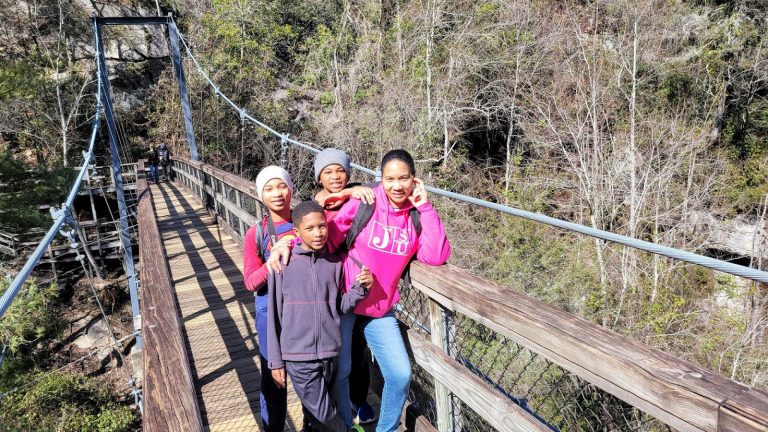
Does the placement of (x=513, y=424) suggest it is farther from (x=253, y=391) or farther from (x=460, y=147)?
(x=460, y=147)

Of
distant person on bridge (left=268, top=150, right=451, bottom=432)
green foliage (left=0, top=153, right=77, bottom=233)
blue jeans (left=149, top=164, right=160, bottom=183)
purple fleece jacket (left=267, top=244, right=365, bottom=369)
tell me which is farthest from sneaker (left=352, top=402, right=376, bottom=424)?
blue jeans (left=149, top=164, right=160, bottom=183)

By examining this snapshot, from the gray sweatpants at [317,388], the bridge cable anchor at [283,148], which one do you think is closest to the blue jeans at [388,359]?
the gray sweatpants at [317,388]

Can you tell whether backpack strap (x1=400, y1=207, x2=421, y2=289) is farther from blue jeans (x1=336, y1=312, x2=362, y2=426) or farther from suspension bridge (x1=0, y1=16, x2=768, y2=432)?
blue jeans (x1=336, y1=312, x2=362, y2=426)

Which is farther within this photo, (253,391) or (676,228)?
(676,228)

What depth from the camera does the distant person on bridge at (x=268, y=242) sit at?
181 cm

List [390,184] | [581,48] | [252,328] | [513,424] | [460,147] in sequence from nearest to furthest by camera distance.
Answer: [513,424] < [390,184] < [252,328] < [581,48] < [460,147]

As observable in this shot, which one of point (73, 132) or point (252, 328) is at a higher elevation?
point (73, 132)

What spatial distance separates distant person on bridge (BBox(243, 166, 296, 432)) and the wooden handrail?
1.02 feet

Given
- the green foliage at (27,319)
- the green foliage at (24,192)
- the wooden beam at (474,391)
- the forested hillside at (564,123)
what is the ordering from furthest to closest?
the green foliage at (24,192) < the forested hillside at (564,123) < the green foliage at (27,319) < the wooden beam at (474,391)

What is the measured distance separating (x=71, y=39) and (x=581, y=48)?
19.6 meters

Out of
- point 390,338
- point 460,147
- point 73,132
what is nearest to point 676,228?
point 460,147

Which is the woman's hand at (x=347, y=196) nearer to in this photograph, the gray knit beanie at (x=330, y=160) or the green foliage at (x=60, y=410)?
the gray knit beanie at (x=330, y=160)

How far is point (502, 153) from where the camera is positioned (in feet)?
54.4

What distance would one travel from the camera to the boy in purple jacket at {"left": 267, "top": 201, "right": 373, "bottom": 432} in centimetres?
157
